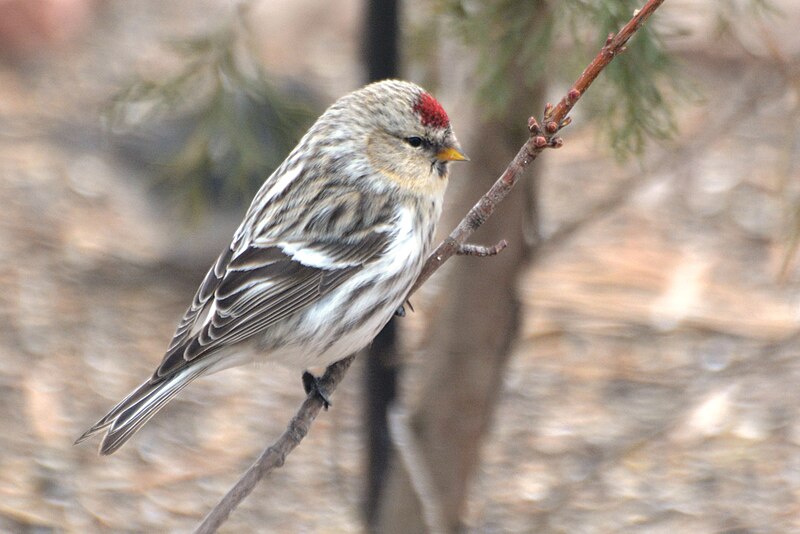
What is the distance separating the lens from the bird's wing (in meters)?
2.53

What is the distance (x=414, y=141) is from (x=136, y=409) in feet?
2.88

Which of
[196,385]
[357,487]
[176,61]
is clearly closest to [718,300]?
[357,487]

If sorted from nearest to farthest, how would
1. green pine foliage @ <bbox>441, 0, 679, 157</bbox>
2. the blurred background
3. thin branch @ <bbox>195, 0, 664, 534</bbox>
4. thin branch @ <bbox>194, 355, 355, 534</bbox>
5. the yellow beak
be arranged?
1. thin branch @ <bbox>195, 0, 664, 534</bbox>
2. thin branch @ <bbox>194, 355, 355, 534</bbox>
3. green pine foliage @ <bbox>441, 0, 679, 157</bbox>
4. the yellow beak
5. the blurred background

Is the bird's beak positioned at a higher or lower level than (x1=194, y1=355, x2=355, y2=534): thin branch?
higher

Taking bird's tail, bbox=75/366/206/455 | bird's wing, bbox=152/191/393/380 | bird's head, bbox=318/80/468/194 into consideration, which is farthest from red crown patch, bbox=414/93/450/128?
bird's tail, bbox=75/366/206/455

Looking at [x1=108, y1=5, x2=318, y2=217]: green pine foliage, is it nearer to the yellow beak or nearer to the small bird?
the small bird

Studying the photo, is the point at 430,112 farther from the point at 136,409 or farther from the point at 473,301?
the point at 136,409

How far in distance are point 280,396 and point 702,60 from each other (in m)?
3.45

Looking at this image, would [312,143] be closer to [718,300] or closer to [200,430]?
[200,430]

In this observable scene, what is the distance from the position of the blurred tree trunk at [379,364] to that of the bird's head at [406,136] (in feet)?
0.81

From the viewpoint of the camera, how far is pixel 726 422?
435 cm

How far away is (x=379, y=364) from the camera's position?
3115 mm

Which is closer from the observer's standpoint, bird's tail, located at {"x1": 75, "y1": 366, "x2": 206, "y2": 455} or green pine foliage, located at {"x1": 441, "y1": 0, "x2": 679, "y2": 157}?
bird's tail, located at {"x1": 75, "y1": 366, "x2": 206, "y2": 455}

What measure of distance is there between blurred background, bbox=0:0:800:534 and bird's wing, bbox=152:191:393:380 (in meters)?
0.28
